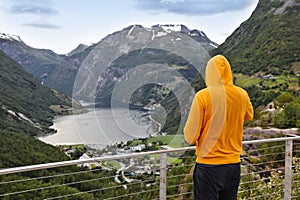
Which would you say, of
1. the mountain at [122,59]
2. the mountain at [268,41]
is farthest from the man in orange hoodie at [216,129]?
the mountain at [268,41]

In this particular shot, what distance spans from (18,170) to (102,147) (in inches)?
54.8

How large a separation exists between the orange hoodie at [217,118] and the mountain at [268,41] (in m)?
47.2

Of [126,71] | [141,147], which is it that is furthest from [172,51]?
[141,147]

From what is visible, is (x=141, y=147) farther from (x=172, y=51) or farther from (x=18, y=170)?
(x=18, y=170)

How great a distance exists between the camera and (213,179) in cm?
164

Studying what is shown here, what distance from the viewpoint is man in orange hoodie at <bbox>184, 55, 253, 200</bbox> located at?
5.12ft

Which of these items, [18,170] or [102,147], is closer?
[18,170]

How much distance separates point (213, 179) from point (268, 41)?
5921 centimetres

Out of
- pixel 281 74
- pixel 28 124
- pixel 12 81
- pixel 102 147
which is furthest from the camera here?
pixel 12 81

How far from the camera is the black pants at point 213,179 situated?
5.37 feet

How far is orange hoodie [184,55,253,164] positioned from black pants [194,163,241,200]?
0.03m

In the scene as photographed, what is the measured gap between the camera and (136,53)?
399cm

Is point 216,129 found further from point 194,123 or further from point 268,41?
point 268,41

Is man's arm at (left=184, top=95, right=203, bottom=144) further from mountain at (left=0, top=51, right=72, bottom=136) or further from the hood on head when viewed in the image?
mountain at (left=0, top=51, right=72, bottom=136)
